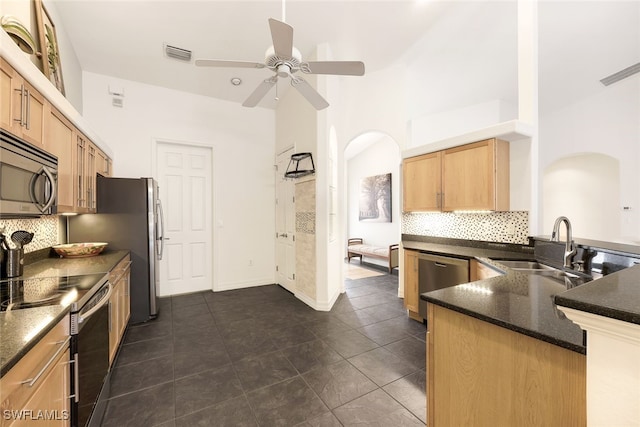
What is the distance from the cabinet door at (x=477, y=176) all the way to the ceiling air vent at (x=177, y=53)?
135 inches

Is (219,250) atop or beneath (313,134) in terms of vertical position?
beneath

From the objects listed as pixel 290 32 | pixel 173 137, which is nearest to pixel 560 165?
pixel 290 32

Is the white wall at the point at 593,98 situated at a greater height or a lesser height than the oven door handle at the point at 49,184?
greater

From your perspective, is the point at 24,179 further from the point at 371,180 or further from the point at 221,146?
the point at 371,180

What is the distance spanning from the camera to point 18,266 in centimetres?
165

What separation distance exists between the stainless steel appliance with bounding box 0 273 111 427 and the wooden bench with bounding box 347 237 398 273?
470 cm

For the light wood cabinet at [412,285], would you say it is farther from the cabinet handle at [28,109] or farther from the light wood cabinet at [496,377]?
the cabinet handle at [28,109]

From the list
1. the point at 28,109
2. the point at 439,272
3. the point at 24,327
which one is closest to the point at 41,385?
the point at 24,327

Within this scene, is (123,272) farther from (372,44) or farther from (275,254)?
(372,44)

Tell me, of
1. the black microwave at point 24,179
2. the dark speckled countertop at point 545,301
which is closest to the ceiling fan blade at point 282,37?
the black microwave at point 24,179

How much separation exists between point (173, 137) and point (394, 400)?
4401 mm

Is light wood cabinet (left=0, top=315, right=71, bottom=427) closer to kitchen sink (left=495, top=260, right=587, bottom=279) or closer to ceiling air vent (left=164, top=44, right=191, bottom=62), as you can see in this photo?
kitchen sink (left=495, top=260, right=587, bottom=279)

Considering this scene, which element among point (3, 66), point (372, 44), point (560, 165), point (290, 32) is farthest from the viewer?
point (560, 165)

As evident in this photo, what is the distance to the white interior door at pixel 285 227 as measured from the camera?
4.22 metres
